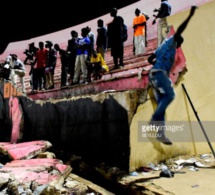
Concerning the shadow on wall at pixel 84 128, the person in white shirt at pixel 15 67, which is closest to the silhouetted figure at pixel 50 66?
the person in white shirt at pixel 15 67

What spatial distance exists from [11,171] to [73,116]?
1437 mm

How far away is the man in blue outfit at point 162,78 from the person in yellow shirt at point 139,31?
2152 mm

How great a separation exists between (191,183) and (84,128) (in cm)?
200

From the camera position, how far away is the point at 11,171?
3.86 m

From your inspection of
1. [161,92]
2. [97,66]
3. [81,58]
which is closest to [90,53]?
[81,58]

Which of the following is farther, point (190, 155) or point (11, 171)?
point (190, 155)

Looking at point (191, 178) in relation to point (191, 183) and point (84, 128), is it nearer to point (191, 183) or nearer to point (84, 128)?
point (191, 183)

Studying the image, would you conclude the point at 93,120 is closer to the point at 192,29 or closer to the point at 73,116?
the point at 73,116

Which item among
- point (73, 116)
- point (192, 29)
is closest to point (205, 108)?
point (192, 29)

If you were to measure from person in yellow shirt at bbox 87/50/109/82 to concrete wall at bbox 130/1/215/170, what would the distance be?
74.8 inches

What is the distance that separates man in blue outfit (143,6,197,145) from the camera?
395 centimetres

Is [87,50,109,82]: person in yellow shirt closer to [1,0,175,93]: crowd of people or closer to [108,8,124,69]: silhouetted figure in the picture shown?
[1,0,175,93]: crowd of people

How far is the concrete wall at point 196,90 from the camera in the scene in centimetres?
415

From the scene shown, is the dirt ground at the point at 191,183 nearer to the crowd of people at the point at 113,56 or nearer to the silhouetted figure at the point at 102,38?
the crowd of people at the point at 113,56
